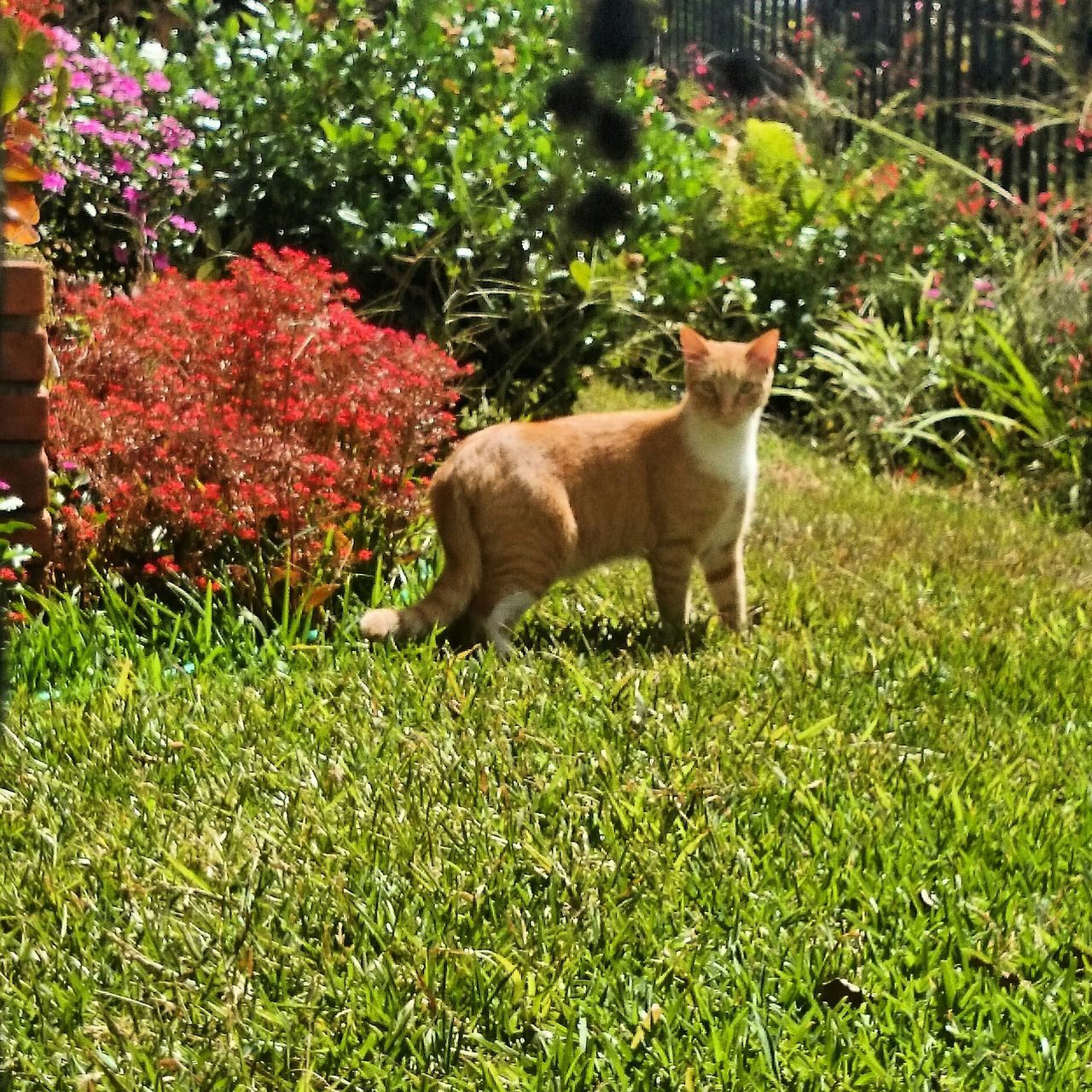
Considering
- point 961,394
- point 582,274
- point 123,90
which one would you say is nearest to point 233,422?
point 582,274

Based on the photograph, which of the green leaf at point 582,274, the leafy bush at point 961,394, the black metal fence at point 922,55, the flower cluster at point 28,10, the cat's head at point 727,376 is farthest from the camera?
the black metal fence at point 922,55

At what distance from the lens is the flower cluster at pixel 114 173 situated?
5.77 m

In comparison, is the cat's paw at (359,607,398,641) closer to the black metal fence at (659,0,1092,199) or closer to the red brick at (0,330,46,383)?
the red brick at (0,330,46,383)

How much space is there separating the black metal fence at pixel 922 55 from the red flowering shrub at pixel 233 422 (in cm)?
697

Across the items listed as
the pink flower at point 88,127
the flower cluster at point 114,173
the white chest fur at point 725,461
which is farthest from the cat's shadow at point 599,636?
the pink flower at point 88,127

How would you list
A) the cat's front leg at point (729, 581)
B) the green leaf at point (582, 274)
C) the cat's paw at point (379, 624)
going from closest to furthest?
the cat's paw at point (379, 624), the cat's front leg at point (729, 581), the green leaf at point (582, 274)

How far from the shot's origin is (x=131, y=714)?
307 centimetres

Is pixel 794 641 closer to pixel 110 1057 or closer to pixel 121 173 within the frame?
pixel 110 1057

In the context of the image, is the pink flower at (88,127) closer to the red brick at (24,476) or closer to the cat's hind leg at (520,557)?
the red brick at (24,476)

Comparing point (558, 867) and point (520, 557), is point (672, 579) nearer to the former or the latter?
point (520, 557)

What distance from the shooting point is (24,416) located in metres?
3.69

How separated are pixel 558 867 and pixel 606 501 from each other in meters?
1.61

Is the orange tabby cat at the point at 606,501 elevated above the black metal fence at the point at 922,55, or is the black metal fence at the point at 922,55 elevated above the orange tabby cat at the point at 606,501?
the black metal fence at the point at 922,55

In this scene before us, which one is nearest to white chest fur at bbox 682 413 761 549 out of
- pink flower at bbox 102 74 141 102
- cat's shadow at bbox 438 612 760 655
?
cat's shadow at bbox 438 612 760 655
